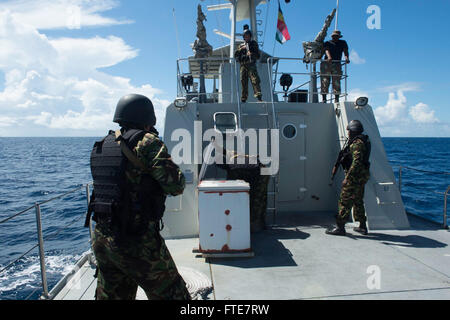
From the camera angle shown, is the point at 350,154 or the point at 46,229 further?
the point at 46,229

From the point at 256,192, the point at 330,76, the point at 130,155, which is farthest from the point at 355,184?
the point at 130,155

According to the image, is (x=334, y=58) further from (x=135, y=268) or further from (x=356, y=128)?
(x=135, y=268)

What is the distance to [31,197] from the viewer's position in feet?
57.3

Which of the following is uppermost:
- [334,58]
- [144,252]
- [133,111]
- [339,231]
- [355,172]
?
[334,58]

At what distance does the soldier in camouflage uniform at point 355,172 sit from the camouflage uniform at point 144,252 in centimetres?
364

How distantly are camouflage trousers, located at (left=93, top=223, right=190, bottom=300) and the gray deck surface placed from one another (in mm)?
1065

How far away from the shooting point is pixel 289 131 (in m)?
6.81

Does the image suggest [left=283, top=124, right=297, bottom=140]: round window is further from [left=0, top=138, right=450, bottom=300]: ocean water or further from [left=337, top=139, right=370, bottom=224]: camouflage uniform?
[left=0, top=138, right=450, bottom=300]: ocean water

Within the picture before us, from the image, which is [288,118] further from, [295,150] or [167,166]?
[167,166]

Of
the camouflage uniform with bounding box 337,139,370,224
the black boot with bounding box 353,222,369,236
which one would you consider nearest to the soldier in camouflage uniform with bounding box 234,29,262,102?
the camouflage uniform with bounding box 337,139,370,224

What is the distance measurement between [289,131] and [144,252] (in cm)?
511

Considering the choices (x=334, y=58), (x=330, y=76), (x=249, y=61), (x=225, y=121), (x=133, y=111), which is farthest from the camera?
(x=334, y=58)

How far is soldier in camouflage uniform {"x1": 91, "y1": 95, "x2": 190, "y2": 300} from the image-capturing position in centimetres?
228
